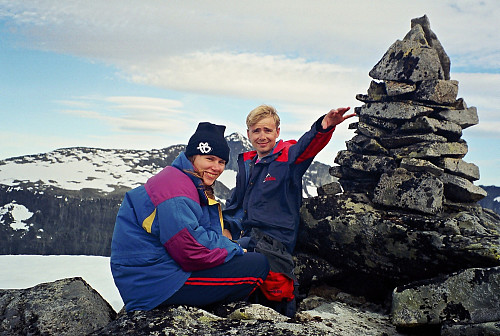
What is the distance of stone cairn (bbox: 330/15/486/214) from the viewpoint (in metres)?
8.59

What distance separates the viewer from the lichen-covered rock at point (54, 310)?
6559 millimetres

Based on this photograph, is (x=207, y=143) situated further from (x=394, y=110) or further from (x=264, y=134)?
(x=394, y=110)

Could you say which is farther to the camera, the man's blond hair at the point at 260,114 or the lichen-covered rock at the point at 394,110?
the lichen-covered rock at the point at 394,110

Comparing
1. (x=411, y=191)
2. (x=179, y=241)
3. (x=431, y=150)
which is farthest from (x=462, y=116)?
(x=179, y=241)

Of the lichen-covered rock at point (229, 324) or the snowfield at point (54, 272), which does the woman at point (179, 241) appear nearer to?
the lichen-covered rock at point (229, 324)

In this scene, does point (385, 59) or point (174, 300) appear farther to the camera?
point (385, 59)

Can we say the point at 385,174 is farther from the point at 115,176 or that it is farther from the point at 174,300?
the point at 115,176

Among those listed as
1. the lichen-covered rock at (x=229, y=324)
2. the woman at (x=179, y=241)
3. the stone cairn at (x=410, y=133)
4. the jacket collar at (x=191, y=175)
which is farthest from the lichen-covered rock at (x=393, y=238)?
the jacket collar at (x=191, y=175)

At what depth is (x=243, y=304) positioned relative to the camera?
→ 5.91 m

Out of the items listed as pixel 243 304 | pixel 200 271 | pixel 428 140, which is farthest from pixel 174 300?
pixel 428 140

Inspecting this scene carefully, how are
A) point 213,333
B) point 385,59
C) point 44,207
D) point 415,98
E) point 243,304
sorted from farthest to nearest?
1. point 44,207
2. point 385,59
3. point 415,98
4. point 243,304
5. point 213,333

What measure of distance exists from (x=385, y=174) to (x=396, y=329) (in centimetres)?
353

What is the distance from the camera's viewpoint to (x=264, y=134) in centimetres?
745

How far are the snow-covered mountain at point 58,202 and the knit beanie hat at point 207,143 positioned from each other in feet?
158
